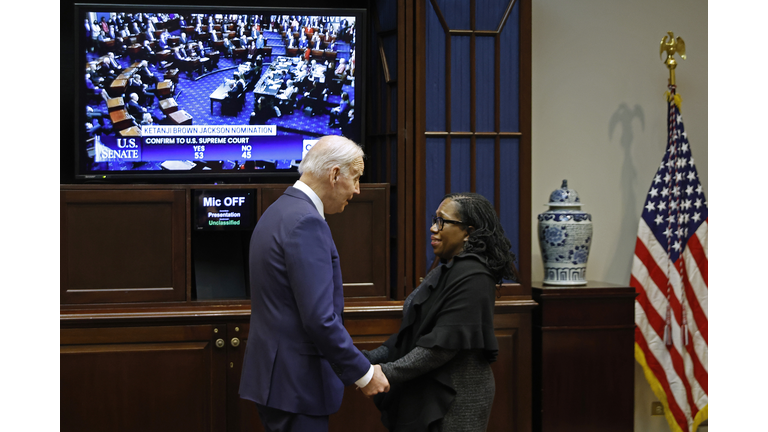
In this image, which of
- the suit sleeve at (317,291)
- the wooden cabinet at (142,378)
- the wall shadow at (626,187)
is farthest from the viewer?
the wall shadow at (626,187)

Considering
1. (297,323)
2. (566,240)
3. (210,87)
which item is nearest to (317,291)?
(297,323)

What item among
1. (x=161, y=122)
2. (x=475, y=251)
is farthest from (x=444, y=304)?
(x=161, y=122)

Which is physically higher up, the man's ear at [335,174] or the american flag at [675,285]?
the man's ear at [335,174]

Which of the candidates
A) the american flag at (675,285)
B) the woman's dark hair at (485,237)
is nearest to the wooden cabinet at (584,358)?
the american flag at (675,285)

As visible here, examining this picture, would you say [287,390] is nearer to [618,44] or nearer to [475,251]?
[475,251]

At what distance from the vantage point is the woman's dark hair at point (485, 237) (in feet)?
7.22

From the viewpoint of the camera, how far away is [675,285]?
12.7ft

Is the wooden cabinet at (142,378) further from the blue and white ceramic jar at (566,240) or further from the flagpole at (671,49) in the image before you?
the flagpole at (671,49)

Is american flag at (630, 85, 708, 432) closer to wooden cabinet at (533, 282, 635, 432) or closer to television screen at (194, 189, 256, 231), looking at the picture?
wooden cabinet at (533, 282, 635, 432)

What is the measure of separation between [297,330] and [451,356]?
1.62ft

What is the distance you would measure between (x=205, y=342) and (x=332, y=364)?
1308 millimetres

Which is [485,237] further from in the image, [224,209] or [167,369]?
[167,369]

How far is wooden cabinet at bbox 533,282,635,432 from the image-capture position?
11.3 feet

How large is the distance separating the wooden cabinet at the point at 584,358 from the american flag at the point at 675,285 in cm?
39
